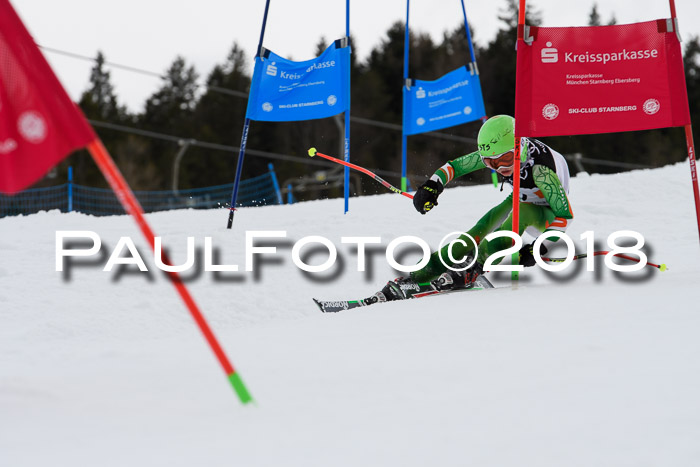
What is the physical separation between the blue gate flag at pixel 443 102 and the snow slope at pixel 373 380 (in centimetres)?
477

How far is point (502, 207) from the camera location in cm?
435

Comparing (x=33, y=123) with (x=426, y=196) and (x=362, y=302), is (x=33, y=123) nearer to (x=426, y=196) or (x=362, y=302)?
(x=362, y=302)

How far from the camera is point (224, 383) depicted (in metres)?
2.10

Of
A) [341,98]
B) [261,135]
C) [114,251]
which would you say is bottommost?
[114,251]

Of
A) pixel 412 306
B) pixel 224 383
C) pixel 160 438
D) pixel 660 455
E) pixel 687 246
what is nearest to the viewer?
pixel 660 455

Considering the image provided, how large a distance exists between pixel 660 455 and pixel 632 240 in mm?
5692

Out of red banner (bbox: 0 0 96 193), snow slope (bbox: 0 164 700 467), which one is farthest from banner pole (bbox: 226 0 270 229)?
red banner (bbox: 0 0 96 193)

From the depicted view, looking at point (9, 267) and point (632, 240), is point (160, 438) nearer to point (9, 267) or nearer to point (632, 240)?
point (9, 267)

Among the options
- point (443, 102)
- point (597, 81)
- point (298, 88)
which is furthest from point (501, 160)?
point (443, 102)

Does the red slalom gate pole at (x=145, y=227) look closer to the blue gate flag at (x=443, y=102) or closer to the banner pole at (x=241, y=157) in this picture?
the banner pole at (x=241, y=157)

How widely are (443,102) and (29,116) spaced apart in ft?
24.3

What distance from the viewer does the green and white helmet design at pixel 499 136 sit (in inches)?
159

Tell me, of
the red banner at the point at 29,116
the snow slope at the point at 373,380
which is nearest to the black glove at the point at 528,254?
the snow slope at the point at 373,380

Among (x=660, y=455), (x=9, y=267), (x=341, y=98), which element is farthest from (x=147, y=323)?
(x=341, y=98)
